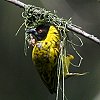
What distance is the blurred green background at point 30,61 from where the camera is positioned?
4426mm

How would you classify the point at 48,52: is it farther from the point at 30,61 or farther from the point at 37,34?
the point at 30,61

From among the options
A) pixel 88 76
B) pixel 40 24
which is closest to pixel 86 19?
pixel 88 76

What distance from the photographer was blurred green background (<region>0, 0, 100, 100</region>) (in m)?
4.43

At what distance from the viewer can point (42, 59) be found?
8.20 feet

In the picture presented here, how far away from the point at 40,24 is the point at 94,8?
6.81ft

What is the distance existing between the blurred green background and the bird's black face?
160 cm

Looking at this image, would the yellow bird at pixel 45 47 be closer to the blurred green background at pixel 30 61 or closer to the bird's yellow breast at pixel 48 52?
the bird's yellow breast at pixel 48 52

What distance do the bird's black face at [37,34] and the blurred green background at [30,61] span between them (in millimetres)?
1603

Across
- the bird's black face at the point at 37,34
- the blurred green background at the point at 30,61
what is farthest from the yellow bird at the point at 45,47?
the blurred green background at the point at 30,61

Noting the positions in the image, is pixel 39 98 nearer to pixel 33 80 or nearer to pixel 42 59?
pixel 33 80

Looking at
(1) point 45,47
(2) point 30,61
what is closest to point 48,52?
(1) point 45,47

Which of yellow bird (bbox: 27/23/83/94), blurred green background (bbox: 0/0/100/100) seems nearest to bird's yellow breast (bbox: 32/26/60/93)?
yellow bird (bbox: 27/23/83/94)

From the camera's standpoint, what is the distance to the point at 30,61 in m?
4.79

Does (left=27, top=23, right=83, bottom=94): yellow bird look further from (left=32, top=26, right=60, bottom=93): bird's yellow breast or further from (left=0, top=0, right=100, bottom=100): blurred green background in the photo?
(left=0, top=0, right=100, bottom=100): blurred green background
